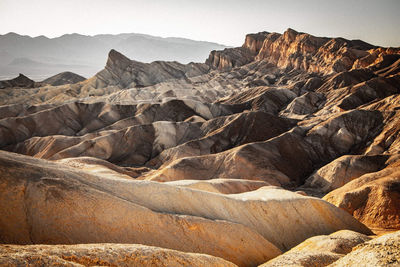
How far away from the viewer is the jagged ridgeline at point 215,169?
21.2ft

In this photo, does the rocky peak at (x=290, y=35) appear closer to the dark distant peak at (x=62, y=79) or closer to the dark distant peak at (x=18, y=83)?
the dark distant peak at (x=18, y=83)

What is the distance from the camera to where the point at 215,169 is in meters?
27.7

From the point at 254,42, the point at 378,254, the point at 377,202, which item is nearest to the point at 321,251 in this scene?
the point at 378,254

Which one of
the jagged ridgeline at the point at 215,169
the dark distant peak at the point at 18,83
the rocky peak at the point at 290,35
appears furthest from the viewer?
the rocky peak at the point at 290,35

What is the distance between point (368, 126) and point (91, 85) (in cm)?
7067

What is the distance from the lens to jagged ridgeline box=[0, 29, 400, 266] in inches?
254

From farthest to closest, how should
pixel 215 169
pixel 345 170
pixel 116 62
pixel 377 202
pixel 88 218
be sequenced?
pixel 116 62 → pixel 215 169 → pixel 345 170 → pixel 377 202 → pixel 88 218

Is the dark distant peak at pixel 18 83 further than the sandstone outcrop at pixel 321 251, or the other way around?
the dark distant peak at pixel 18 83

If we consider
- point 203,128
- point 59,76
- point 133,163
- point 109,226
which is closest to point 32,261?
point 109,226

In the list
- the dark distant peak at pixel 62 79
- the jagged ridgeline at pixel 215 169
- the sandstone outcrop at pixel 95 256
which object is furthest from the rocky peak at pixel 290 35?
the sandstone outcrop at pixel 95 256

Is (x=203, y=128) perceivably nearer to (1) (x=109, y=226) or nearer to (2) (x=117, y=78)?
(1) (x=109, y=226)

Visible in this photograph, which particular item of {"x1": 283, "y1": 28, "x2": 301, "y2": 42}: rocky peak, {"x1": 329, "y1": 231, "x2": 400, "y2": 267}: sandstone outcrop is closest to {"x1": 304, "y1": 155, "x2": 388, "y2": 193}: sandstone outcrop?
{"x1": 329, "y1": 231, "x2": 400, "y2": 267}: sandstone outcrop

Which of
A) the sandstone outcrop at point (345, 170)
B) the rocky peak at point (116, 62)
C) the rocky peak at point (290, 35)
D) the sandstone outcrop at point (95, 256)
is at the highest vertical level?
the rocky peak at point (290, 35)

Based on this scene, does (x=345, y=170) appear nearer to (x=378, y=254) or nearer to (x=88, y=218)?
(x=378, y=254)
